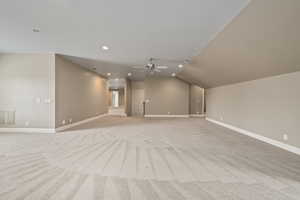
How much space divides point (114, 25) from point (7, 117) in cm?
549

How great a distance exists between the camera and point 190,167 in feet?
10.2

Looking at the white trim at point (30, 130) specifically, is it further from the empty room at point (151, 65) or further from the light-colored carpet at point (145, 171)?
the light-colored carpet at point (145, 171)

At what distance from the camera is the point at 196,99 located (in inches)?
491

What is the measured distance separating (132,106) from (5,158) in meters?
11.6

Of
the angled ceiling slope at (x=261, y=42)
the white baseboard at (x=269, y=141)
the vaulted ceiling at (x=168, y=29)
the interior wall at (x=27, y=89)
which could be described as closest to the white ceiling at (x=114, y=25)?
the vaulted ceiling at (x=168, y=29)

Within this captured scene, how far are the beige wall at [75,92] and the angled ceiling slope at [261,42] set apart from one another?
17.2 ft

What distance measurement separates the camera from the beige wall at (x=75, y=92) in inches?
249

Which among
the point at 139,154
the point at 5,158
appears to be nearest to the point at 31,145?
the point at 5,158

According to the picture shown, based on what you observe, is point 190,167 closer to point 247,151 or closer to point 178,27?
point 247,151

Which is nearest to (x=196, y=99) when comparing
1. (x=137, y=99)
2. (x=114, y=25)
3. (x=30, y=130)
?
(x=137, y=99)

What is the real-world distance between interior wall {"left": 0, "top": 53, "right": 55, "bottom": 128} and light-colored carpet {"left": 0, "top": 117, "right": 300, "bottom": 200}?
1.60 m

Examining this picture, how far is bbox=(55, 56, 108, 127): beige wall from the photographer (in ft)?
20.8

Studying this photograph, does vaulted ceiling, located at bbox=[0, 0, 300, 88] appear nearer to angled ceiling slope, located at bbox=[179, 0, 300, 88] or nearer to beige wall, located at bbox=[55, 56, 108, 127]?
angled ceiling slope, located at bbox=[179, 0, 300, 88]

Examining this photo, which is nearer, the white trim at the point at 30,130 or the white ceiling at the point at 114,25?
the white ceiling at the point at 114,25
